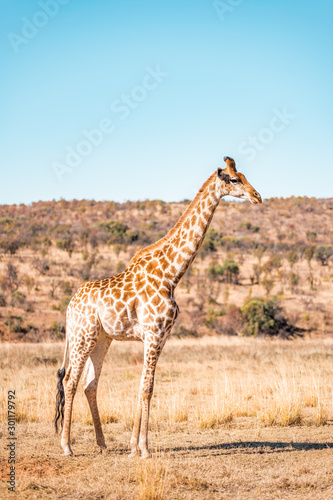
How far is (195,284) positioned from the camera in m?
39.3

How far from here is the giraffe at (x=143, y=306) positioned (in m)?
6.54

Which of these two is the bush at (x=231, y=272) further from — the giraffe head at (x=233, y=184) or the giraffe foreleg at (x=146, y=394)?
the giraffe foreleg at (x=146, y=394)

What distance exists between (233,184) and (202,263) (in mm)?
38902

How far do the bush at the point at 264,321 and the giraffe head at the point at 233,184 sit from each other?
2035 centimetres

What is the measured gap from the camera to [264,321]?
26344 mm

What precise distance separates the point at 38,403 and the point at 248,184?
227 inches

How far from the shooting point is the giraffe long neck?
22.3ft

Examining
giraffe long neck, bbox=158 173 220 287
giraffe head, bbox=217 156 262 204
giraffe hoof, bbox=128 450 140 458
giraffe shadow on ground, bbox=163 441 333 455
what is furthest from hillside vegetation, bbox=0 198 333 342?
giraffe head, bbox=217 156 262 204

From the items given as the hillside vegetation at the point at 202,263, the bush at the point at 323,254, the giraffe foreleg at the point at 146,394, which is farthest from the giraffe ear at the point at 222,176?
the bush at the point at 323,254

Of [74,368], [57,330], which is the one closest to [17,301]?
[57,330]

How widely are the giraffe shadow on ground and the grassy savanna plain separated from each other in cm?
1

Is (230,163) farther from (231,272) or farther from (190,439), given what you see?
(231,272)

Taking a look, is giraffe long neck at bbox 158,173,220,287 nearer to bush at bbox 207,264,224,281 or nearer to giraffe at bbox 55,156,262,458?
giraffe at bbox 55,156,262,458

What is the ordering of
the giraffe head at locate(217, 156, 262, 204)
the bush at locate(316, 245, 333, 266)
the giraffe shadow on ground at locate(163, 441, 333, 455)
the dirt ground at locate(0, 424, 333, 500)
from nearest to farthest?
the dirt ground at locate(0, 424, 333, 500)
the giraffe head at locate(217, 156, 262, 204)
the giraffe shadow on ground at locate(163, 441, 333, 455)
the bush at locate(316, 245, 333, 266)
